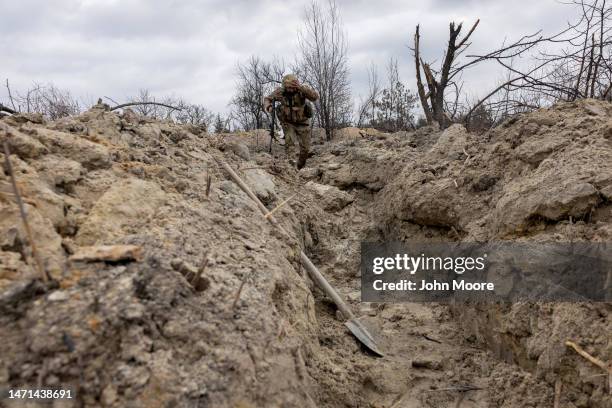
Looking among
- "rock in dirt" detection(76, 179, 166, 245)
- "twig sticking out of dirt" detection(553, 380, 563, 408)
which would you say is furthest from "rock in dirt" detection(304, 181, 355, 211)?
"twig sticking out of dirt" detection(553, 380, 563, 408)

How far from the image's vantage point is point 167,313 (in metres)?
1.72

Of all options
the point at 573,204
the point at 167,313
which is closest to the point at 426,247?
the point at 573,204

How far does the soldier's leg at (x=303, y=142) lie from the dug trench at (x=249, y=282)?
8.90 ft

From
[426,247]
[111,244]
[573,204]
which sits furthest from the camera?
[426,247]

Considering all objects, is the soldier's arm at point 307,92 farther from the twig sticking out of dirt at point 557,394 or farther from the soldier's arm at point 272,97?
the twig sticking out of dirt at point 557,394

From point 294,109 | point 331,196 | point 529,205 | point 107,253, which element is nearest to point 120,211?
point 107,253

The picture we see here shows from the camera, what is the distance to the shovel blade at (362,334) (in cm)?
293

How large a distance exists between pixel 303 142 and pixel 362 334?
451cm

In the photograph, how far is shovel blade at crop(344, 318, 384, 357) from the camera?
293 centimetres

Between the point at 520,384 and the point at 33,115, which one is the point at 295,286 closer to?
the point at 520,384

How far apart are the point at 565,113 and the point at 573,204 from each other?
4.85 feet

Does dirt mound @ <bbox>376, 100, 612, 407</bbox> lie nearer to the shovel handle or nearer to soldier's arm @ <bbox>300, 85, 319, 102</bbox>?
the shovel handle

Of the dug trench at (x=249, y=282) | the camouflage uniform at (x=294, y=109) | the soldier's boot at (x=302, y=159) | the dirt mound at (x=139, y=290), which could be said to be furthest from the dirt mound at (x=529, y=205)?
the camouflage uniform at (x=294, y=109)

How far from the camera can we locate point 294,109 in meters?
6.93
